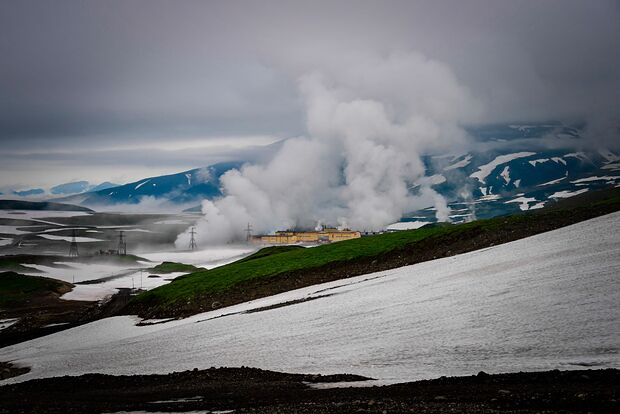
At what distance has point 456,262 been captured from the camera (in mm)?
43281

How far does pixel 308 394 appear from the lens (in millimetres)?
20234

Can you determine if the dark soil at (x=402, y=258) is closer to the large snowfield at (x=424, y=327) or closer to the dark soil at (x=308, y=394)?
the large snowfield at (x=424, y=327)

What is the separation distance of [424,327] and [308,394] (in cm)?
947

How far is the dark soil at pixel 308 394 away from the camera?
15484 mm

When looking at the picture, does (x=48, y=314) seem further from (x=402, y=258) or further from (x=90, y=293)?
(x=402, y=258)

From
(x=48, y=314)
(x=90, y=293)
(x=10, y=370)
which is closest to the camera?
(x=10, y=370)

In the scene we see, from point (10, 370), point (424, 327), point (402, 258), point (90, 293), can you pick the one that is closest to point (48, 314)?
point (90, 293)

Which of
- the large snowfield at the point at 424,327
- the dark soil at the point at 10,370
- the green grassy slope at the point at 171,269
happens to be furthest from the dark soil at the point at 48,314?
the green grassy slope at the point at 171,269

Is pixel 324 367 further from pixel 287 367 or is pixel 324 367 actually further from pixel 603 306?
pixel 603 306

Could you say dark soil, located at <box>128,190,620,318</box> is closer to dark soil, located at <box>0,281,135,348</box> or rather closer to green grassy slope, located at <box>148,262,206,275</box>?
dark soil, located at <box>0,281,135,348</box>

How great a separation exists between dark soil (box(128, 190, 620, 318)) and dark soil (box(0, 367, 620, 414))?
1077 inches

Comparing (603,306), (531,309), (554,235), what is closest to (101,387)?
(531,309)

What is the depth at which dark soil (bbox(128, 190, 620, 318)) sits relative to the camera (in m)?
49.2

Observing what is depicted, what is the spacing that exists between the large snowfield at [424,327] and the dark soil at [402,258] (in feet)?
15.0
